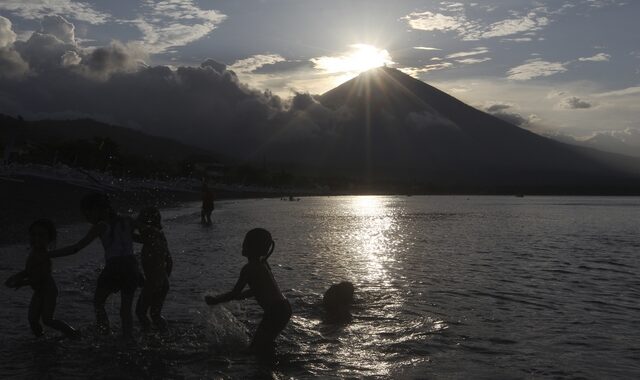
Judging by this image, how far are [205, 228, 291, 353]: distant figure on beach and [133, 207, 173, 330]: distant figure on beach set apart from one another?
132 cm

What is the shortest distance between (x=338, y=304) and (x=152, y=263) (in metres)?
2.79

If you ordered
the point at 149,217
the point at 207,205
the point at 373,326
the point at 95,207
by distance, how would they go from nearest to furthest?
the point at 95,207 → the point at 149,217 → the point at 373,326 → the point at 207,205

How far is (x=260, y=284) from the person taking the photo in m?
6.19

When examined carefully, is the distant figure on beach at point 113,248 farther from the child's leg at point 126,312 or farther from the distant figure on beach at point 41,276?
the distant figure on beach at point 41,276

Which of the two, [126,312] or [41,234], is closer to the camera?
[41,234]

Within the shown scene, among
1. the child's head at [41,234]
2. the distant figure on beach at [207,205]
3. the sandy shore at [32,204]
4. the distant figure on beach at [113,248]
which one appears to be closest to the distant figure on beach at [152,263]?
the distant figure on beach at [113,248]

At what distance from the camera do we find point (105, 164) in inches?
3489

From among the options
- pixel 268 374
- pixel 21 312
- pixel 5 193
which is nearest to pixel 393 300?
pixel 268 374

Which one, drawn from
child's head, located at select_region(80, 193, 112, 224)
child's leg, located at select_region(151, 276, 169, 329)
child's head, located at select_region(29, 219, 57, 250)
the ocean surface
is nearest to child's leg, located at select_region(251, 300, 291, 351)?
the ocean surface

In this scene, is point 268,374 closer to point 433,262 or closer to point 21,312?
point 21,312

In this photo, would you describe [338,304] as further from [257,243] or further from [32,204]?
[32,204]

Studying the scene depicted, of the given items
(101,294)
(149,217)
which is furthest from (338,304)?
(101,294)

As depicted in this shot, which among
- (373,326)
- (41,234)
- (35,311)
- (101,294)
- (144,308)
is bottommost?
(373,326)

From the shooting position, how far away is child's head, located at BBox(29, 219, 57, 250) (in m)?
6.45
